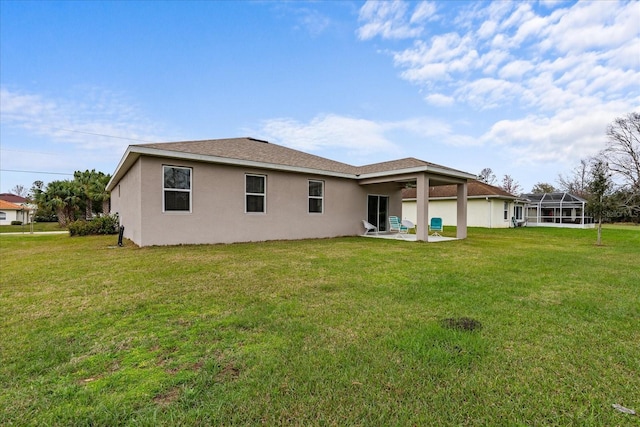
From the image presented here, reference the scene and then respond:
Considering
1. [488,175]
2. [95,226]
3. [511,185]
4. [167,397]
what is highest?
[488,175]

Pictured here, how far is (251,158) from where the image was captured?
1094 centimetres

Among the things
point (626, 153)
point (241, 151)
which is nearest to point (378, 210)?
point (241, 151)

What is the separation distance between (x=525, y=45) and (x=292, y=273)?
13.1 m

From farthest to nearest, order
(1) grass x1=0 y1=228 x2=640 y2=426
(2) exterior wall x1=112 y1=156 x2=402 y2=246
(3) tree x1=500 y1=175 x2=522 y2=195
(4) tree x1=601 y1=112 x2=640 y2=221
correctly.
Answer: (3) tree x1=500 y1=175 x2=522 y2=195, (4) tree x1=601 y1=112 x2=640 y2=221, (2) exterior wall x1=112 y1=156 x2=402 y2=246, (1) grass x1=0 y1=228 x2=640 y2=426

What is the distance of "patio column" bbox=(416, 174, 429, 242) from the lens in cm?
1155

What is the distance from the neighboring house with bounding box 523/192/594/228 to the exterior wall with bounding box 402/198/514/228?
637 cm

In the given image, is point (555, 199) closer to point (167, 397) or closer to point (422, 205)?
point (422, 205)

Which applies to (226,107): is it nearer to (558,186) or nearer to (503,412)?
(503,412)

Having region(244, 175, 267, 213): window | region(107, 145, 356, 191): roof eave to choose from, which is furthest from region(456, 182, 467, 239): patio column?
region(244, 175, 267, 213): window

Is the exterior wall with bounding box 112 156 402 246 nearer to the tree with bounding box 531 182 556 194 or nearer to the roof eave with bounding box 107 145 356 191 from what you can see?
the roof eave with bounding box 107 145 356 191

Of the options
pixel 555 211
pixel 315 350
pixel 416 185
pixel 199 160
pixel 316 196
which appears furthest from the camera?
pixel 555 211

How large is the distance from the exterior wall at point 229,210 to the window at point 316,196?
0.20 m

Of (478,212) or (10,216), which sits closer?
(478,212)

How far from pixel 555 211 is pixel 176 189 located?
3512 centimetres
